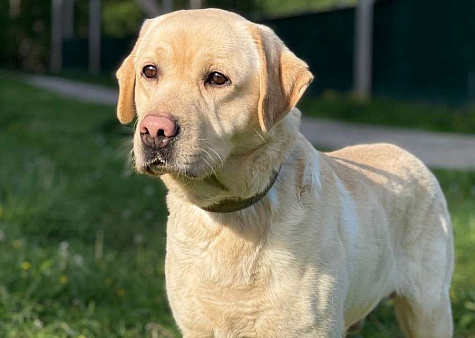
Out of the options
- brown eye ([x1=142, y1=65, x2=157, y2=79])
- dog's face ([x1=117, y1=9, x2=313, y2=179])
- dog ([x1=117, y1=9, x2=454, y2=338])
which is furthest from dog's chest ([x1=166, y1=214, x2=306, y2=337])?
brown eye ([x1=142, y1=65, x2=157, y2=79])

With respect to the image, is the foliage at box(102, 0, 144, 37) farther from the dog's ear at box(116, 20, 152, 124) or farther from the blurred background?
the dog's ear at box(116, 20, 152, 124)

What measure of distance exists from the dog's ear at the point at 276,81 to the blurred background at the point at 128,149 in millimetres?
1766

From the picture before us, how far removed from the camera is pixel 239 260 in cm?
299

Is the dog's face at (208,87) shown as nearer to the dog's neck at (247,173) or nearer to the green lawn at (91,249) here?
the dog's neck at (247,173)

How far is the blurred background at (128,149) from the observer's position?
14.7 feet

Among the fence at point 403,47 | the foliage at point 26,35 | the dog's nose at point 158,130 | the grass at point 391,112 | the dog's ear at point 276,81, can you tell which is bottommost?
the foliage at point 26,35

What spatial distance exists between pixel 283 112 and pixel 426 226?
120cm

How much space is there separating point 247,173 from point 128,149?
4.81 metres

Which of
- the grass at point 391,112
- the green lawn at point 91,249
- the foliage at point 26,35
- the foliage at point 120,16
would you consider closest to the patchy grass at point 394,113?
the grass at point 391,112

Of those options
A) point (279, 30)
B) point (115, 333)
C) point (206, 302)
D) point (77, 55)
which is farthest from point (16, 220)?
point (77, 55)

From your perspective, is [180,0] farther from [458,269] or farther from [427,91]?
[458,269]

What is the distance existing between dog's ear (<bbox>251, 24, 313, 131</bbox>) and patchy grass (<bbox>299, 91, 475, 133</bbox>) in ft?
27.2

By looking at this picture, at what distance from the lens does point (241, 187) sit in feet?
9.78

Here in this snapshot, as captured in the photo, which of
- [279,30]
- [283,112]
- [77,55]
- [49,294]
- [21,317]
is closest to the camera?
[283,112]
